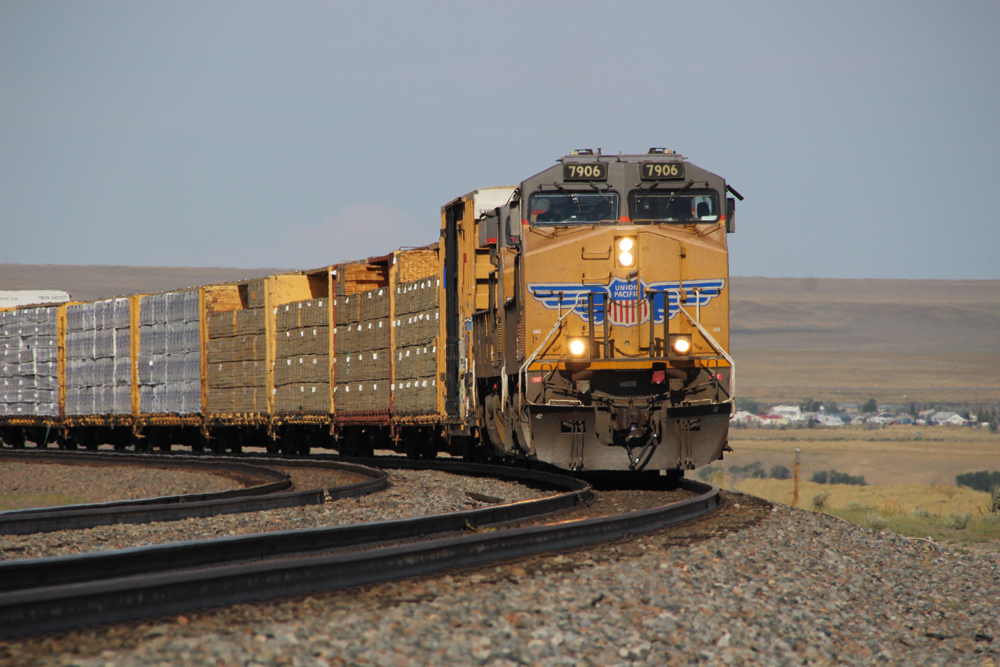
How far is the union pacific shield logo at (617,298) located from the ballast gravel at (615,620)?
5.18 m

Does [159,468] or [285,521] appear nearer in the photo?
[285,521]

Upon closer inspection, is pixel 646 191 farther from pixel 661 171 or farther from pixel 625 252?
pixel 625 252

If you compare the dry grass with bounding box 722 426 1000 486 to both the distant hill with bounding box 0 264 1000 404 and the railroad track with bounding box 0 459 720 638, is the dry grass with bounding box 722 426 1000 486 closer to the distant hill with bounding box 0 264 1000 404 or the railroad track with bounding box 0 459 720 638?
the distant hill with bounding box 0 264 1000 404

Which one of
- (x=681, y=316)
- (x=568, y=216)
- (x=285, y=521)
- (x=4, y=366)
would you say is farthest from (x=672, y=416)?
(x=4, y=366)

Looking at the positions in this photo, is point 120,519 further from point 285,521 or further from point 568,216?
point 568,216

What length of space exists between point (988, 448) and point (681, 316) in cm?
6935

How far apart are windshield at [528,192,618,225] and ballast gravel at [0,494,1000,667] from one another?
600 centimetres

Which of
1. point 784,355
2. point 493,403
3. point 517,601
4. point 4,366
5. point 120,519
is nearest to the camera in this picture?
point 517,601

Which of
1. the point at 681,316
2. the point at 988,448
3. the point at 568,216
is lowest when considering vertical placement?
the point at 988,448

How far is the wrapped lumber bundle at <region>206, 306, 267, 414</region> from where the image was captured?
26.8 meters

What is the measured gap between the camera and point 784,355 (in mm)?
161250

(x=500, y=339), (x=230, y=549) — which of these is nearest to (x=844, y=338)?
(x=500, y=339)

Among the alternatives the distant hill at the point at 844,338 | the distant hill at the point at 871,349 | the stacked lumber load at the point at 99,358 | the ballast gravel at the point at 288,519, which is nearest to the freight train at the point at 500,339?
the stacked lumber load at the point at 99,358

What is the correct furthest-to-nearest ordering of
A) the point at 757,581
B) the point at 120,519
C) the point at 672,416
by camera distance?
the point at 672,416
the point at 120,519
the point at 757,581
